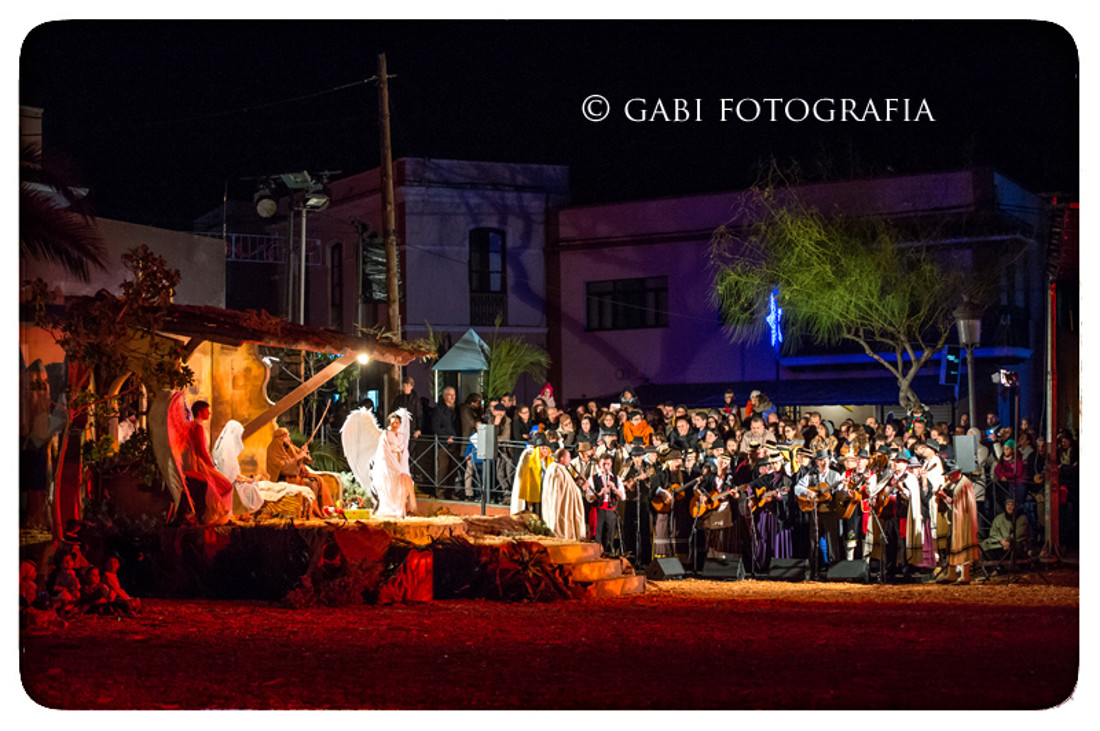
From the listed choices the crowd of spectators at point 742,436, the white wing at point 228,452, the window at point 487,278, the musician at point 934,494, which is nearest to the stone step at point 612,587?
the crowd of spectators at point 742,436

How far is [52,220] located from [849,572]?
8.71m

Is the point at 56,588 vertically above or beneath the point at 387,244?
beneath

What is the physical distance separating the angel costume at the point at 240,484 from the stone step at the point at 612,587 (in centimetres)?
278

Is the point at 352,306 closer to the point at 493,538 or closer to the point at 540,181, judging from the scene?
the point at 540,181

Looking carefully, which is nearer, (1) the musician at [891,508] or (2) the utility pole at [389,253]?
(1) the musician at [891,508]

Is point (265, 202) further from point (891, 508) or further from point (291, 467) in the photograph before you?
point (891, 508)

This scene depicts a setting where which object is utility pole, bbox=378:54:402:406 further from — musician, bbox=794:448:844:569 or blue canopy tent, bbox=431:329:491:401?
musician, bbox=794:448:844:569

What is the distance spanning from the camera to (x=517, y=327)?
2306 centimetres

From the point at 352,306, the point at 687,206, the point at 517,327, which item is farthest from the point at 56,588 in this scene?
the point at 687,206

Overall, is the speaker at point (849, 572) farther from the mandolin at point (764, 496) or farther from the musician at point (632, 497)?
the musician at point (632, 497)

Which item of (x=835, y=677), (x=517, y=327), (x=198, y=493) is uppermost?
(x=517, y=327)

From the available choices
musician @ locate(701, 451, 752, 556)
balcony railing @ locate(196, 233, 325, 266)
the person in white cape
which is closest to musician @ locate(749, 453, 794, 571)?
musician @ locate(701, 451, 752, 556)

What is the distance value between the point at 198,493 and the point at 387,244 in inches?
208

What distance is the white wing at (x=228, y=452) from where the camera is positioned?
13.3 meters
